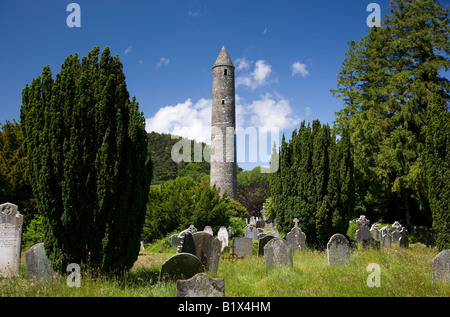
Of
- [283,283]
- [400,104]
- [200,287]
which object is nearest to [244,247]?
[283,283]

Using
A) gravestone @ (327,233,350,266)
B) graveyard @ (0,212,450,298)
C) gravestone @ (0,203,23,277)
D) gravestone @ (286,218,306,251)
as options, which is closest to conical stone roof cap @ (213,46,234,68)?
gravestone @ (286,218,306,251)

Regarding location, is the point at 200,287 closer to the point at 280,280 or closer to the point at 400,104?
the point at 280,280

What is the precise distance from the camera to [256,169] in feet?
249

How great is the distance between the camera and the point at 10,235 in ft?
21.8

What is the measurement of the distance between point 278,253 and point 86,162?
4621 mm

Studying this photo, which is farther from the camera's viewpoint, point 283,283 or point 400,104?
point 400,104

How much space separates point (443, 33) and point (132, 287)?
19.4m

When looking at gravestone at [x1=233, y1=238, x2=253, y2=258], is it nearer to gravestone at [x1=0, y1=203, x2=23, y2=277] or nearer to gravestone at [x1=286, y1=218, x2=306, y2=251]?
gravestone at [x1=286, y1=218, x2=306, y2=251]

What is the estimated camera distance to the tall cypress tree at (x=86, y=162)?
203 inches

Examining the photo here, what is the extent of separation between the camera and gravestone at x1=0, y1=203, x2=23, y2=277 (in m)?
6.53

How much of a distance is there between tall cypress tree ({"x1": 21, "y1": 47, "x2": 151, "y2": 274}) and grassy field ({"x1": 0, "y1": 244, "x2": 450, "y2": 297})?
47cm

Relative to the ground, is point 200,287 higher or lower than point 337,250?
higher

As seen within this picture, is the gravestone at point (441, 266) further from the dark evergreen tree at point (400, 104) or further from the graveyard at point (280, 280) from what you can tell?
the dark evergreen tree at point (400, 104)
